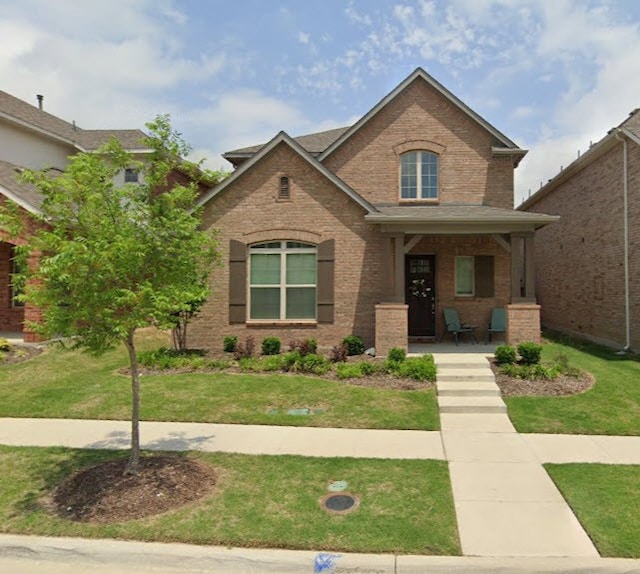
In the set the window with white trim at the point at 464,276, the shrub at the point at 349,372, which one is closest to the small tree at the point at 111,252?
the shrub at the point at 349,372

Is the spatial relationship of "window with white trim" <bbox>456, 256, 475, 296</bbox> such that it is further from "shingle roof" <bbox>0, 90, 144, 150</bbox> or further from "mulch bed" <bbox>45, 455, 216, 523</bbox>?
"shingle roof" <bbox>0, 90, 144, 150</bbox>

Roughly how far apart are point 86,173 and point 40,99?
83.3 feet

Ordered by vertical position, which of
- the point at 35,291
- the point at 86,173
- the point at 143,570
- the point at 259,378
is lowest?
the point at 143,570

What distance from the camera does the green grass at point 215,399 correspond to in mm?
7965

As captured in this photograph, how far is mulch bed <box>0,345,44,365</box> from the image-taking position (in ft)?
38.3

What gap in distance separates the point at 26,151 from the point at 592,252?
71.0 feet

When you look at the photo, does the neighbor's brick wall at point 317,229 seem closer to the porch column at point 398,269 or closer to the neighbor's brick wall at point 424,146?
the porch column at point 398,269

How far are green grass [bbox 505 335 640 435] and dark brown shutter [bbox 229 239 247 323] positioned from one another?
735cm

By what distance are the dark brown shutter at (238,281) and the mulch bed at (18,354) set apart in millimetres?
5196

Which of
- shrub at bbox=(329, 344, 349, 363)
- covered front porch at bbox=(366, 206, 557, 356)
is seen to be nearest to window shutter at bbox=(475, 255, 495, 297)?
covered front porch at bbox=(366, 206, 557, 356)

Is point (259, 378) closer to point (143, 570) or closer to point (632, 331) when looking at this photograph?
point (143, 570)

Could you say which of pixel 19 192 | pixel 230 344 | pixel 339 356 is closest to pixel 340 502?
pixel 339 356

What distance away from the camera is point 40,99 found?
25.5 metres

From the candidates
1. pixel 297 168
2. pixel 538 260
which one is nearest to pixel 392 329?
pixel 297 168
